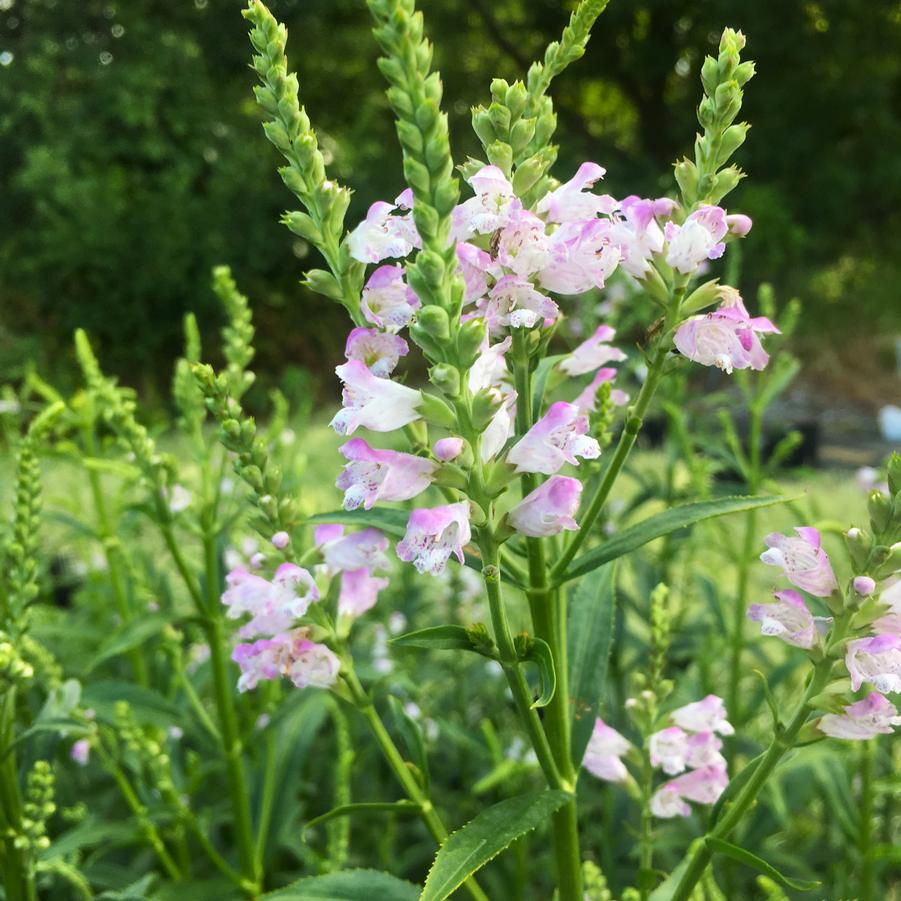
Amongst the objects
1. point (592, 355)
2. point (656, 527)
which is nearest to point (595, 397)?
point (592, 355)

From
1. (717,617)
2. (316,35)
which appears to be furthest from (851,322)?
(717,617)

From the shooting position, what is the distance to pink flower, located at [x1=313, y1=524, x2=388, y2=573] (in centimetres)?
103

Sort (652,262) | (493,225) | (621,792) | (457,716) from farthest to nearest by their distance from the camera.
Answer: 1. (457,716)
2. (621,792)
3. (652,262)
4. (493,225)

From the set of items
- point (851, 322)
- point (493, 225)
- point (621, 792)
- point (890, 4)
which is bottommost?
point (621, 792)

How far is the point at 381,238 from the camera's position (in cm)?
81

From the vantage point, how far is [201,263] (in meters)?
11.0

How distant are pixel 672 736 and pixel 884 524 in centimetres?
47

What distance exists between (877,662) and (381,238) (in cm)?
57

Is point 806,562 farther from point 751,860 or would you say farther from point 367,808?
point 367,808

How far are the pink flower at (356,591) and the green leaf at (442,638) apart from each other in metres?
0.27

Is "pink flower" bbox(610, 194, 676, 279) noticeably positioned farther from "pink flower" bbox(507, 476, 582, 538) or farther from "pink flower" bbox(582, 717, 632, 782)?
"pink flower" bbox(582, 717, 632, 782)

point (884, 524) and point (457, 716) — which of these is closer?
point (884, 524)

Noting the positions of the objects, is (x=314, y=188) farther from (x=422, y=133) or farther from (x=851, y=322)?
(x=851, y=322)

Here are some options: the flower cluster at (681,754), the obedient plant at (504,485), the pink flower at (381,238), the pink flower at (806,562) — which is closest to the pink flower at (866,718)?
the obedient plant at (504,485)
